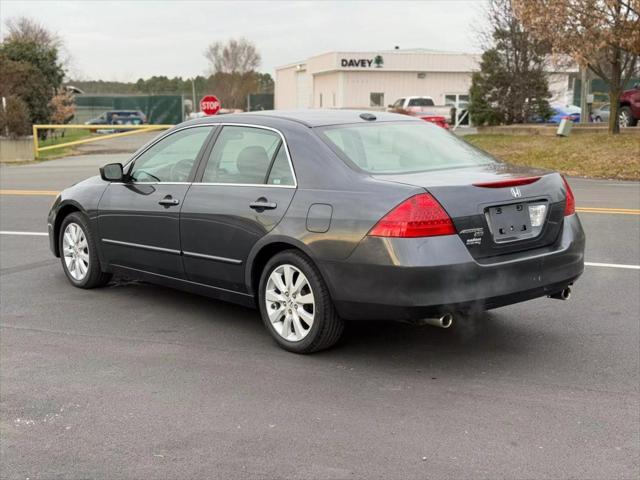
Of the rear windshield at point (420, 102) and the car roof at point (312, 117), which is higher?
the rear windshield at point (420, 102)

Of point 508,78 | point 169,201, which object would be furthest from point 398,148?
point 508,78

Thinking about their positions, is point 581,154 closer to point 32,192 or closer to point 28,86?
point 32,192

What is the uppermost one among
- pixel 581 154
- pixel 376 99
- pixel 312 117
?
pixel 376 99

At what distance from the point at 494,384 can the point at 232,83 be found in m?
74.8

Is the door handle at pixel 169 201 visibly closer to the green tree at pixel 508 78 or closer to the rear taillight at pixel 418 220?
the rear taillight at pixel 418 220

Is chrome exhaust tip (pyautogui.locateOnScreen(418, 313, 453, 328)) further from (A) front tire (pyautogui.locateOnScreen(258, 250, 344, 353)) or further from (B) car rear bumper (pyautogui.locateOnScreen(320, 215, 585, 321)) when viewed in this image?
(A) front tire (pyautogui.locateOnScreen(258, 250, 344, 353))

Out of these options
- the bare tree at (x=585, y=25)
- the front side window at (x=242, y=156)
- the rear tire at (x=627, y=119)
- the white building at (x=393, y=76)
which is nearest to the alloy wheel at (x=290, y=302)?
the front side window at (x=242, y=156)

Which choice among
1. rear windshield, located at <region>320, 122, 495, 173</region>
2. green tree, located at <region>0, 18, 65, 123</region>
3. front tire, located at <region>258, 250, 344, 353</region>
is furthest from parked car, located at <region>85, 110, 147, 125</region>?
front tire, located at <region>258, 250, 344, 353</region>

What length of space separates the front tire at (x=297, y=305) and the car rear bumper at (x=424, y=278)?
129mm

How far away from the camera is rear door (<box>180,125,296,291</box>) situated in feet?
17.9

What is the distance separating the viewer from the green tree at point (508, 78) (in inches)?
1121

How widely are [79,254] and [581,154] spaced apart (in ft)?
50.7

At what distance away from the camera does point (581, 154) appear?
65.6ft

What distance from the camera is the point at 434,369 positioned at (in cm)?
507
